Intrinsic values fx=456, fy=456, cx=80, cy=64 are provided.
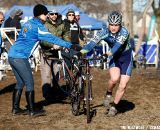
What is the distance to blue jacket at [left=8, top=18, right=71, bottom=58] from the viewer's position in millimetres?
8203

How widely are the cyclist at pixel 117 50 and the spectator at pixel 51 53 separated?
179cm

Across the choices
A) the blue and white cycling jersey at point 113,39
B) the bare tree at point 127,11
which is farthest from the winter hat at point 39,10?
the bare tree at point 127,11

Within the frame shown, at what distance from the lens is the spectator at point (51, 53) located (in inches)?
393

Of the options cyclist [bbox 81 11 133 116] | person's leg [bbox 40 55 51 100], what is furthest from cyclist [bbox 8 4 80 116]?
person's leg [bbox 40 55 51 100]

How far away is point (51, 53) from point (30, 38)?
1885 mm

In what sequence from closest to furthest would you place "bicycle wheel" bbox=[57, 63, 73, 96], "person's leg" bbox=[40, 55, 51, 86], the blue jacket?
the blue jacket
"bicycle wheel" bbox=[57, 63, 73, 96]
"person's leg" bbox=[40, 55, 51, 86]

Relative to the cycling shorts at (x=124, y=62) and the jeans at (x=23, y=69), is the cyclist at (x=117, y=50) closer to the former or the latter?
the cycling shorts at (x=124, y=62)

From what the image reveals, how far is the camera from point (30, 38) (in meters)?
8.32

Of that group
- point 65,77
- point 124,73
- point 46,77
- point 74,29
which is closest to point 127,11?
point 74,29

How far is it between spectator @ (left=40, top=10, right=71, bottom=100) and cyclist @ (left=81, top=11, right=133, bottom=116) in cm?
179

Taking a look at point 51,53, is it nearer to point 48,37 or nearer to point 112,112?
point 48,37

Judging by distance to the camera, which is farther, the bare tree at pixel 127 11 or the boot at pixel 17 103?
the bare tree at pixel 127 11

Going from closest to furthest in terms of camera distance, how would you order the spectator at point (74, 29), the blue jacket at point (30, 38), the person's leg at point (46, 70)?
the blue jacket at point (30, 38) < the person's leg at point (46, 70) < the spectator at point (74, 29)

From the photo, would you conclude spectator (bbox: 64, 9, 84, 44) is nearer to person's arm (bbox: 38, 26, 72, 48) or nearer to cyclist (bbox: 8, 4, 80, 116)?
cyclist (bbox: 8, 4, 80, 116)
